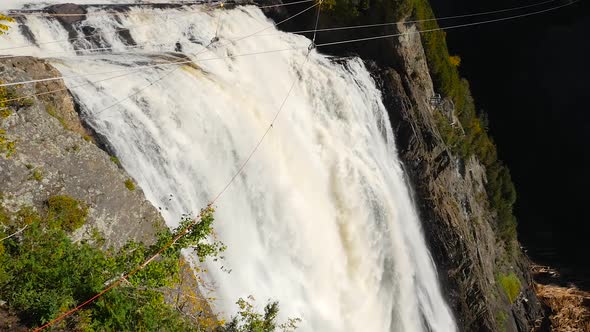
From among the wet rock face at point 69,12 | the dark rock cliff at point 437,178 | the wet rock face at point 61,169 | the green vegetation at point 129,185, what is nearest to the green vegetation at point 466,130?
the dark rock cliff at point 437,178

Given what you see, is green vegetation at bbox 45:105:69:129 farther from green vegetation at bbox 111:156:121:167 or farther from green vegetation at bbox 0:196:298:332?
green vegetation at bbox 0:196:298:332

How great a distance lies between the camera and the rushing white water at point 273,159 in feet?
38.5

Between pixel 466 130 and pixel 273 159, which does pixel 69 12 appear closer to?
pixel 273 159

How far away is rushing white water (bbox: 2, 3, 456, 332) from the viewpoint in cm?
1173

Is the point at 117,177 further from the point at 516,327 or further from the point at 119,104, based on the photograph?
the point at 516,327

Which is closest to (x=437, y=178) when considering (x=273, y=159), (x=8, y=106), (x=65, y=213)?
(x=273, y=159)

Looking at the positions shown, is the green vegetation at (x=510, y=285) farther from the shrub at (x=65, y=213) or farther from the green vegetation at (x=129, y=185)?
the shrub at (x=65, y=213)

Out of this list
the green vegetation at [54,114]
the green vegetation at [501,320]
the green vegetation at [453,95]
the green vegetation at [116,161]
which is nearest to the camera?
the green vegetation at [54,114]

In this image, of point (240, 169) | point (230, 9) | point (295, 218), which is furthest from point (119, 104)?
point (230, 9)

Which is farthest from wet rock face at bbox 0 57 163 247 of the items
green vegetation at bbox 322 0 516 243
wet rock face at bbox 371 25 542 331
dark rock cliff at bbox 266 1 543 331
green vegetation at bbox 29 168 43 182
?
green vegetation at bbox 322 0 516 243

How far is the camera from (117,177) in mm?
10180

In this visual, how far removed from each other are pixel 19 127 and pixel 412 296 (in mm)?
12460

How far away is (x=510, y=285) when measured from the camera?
24016 mm

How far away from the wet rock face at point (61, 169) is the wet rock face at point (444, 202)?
11.7m
